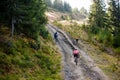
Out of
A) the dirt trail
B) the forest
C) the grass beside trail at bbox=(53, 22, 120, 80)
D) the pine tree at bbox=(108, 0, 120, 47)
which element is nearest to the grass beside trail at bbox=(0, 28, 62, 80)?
the forest

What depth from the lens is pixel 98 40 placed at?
180 ft

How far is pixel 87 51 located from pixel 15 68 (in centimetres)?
2287

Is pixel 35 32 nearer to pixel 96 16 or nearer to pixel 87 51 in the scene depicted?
pixel 87 51

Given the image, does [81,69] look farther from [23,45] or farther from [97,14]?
[97,14]

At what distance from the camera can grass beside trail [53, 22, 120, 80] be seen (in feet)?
104

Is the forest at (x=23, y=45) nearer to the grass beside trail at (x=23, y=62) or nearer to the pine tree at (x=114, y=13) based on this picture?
the grass beside trail at (x=23, y=62)

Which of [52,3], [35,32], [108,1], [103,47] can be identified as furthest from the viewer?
[52,3]

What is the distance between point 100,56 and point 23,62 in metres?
19.4

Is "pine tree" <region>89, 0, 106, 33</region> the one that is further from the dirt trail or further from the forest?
the forest

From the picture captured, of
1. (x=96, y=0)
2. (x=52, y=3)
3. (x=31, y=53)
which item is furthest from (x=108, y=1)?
(x=52, y=3)

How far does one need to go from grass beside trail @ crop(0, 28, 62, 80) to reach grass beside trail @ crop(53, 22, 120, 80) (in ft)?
21.9

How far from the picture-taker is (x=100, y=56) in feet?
135

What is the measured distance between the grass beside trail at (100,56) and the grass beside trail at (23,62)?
6.67 m

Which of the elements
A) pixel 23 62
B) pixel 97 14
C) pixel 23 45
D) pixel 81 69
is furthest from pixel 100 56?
pixel 97 14
